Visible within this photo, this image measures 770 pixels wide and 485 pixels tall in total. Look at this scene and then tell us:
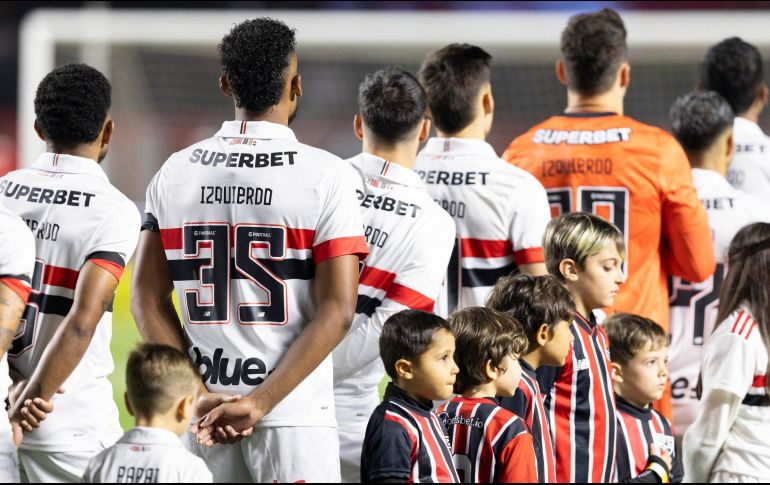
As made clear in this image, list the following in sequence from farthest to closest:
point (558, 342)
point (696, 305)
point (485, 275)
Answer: point (696, 305), point (485, 275), point (558, 342)

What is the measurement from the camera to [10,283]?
3.02m

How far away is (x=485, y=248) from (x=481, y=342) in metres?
1.14

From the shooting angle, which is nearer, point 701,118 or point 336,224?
point 336,224

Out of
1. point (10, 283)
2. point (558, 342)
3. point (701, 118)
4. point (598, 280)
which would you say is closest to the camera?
point (10, 283)

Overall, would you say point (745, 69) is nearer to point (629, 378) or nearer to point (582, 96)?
point (582, 96)

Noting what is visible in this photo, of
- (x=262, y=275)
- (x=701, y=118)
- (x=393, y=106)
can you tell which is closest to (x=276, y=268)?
(x=262, y=275)

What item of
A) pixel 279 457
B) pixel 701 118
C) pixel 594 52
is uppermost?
pixel 594 52

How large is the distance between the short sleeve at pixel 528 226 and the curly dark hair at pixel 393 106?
1.77ft

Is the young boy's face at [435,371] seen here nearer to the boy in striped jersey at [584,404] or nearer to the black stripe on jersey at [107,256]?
the boy in striped jersey at [584,404]

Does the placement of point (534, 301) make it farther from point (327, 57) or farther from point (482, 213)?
point (327, 57)

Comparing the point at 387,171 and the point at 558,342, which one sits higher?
the point at 387,171

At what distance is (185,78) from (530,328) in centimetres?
1412

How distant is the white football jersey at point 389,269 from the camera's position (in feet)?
13.0

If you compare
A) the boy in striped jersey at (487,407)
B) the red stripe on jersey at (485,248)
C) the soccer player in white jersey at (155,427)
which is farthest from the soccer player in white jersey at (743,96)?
the soccer player in white jersey at (155,427)
